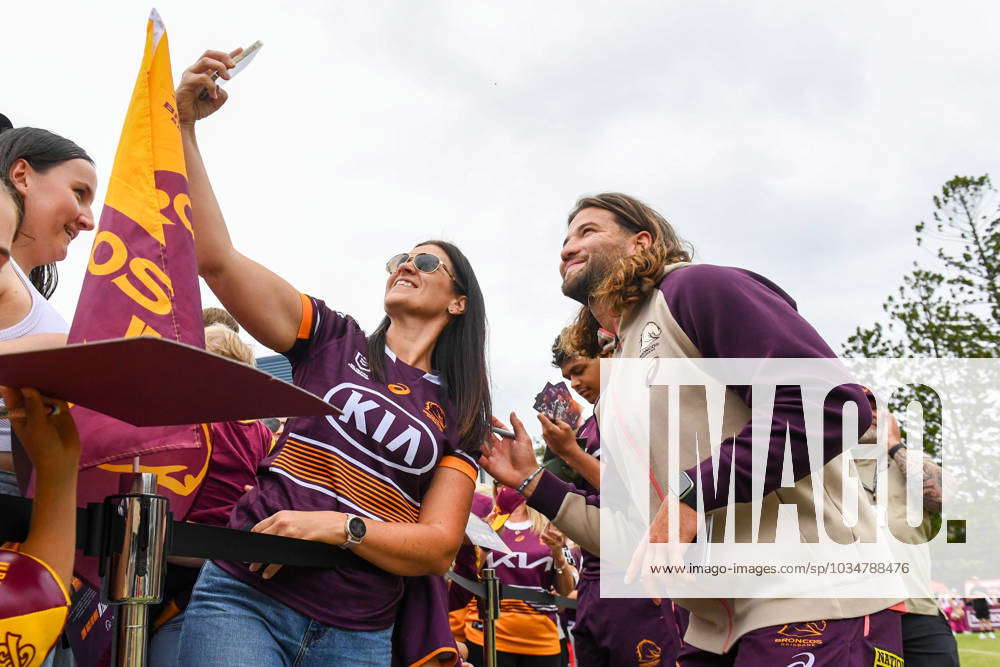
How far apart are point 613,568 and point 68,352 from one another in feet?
→ 11.2

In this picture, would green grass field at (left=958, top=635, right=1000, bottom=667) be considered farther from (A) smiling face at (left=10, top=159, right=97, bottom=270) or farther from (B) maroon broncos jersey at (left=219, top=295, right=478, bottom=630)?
(A) smiling face at (left=10, top=159, right=97, bottom=270)

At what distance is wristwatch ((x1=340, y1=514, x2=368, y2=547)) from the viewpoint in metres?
2.30

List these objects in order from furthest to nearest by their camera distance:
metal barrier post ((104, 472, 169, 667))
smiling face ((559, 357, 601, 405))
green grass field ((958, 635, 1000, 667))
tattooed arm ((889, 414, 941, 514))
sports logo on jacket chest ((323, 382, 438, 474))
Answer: green grass field ((958, 635, 1000, 667)) → smiling face ((559, 357, 601, 405)) → tattooed arm ((889, 414, 941, 514)) → sports logo on jacket chest ((323, 382, 438, 474)) → metal barrier post ((104, 472, 169, 667))

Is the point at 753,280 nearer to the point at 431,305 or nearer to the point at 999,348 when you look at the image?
the point at 431,305

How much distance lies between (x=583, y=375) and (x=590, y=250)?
162 centimetres

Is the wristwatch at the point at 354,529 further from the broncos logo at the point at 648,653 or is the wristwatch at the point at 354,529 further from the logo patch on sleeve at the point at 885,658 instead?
the broncos logo at the point at 648,653

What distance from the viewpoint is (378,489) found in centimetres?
259

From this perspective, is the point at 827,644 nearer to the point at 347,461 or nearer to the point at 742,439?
the point at 742,439

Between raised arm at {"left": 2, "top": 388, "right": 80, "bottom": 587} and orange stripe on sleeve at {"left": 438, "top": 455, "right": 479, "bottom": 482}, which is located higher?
orange stripe on sleeve at {"left": 438, "top": 455, "right": 479, "bottom": 482}

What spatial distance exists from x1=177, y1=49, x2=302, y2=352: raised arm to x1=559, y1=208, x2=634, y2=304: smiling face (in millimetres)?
1307

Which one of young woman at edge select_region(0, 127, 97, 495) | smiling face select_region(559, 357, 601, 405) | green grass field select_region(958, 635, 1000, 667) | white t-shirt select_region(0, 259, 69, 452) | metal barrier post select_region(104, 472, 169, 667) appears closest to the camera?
metal barrier post select_region(104, 472, 169, 667)

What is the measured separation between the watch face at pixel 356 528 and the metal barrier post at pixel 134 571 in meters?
0.83

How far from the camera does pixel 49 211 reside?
8.00ft

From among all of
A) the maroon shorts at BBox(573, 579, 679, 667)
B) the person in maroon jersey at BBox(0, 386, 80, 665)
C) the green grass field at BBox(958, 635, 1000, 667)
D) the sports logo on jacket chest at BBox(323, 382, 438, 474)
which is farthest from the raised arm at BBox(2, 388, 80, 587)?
the green grass field at BBox(958, 635, 1000, 667)
